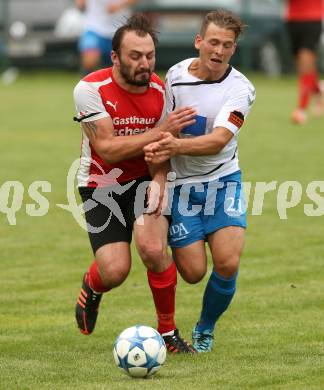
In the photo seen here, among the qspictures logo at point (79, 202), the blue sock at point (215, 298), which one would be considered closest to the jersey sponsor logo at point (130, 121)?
the blue sock at point (215, 298)

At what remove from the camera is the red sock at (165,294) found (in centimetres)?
664

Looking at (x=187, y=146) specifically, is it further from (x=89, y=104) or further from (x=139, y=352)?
(x=139, y=352)

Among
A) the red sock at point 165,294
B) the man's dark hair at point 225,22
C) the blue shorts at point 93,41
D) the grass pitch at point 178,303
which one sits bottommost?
the blue shorts at point 93,41

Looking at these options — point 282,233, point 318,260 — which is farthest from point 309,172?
point 318,260

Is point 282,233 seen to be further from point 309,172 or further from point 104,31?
point 104,31

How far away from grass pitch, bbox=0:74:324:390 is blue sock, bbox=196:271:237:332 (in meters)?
0.17

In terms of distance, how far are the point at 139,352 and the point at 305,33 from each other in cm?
1162

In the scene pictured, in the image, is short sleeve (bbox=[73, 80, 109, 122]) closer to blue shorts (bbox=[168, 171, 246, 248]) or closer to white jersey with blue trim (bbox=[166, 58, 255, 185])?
white jersey with blue trim (bbox=[166, 58, 255, 185])

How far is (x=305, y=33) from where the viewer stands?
55.6 ft

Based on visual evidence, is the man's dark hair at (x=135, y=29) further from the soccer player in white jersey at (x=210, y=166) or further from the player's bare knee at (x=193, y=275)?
the player's bare knee at (x=193, y=275)

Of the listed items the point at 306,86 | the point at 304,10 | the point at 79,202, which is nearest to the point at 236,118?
the point at 79,202

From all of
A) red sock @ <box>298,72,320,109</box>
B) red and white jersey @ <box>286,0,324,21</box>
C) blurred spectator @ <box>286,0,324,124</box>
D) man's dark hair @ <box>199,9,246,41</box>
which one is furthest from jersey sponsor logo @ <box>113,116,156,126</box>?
red and white jersey @ <box>286,0,324,21</box>

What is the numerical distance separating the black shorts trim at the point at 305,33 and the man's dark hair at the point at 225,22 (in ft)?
33.9

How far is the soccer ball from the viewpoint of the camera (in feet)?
19.5
